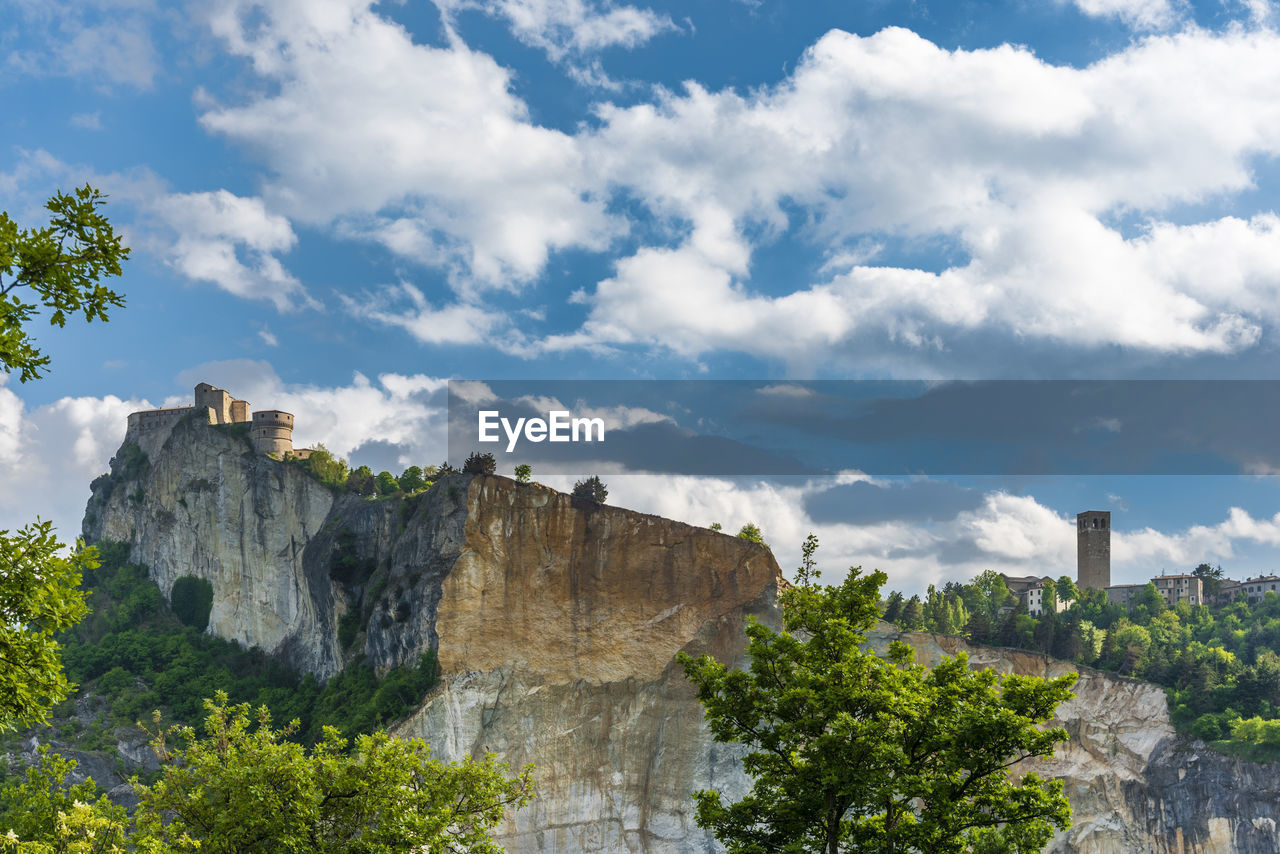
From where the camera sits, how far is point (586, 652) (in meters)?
64.9

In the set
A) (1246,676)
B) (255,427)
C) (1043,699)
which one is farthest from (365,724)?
(1246,676)

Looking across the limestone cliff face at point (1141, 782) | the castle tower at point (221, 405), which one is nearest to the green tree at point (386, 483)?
the castle tower at point (221, 405)

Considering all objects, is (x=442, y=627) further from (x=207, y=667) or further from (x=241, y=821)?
(x=241, y=821)

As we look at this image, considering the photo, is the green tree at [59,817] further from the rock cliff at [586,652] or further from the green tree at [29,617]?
the rock cliff at [586,652]

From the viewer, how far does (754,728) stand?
22.8 m

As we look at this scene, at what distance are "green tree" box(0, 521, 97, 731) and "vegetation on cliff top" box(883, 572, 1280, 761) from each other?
7995 cm

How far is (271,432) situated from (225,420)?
7.15 m

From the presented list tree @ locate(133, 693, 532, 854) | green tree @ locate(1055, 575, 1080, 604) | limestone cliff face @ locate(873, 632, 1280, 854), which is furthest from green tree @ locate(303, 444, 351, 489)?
green tree @ locate(1055, 575, 1080, 604)

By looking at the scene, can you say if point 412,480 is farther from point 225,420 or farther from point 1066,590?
point 1066,590

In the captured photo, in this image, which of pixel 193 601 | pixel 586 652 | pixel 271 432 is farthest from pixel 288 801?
pixel 193 601

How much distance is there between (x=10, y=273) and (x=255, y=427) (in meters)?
81.6

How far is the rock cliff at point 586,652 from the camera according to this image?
62.3 meters

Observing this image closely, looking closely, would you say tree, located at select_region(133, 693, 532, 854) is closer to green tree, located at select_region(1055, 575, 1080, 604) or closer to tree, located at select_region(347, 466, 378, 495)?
tree, located at select_region(347, 466, 378, 495)

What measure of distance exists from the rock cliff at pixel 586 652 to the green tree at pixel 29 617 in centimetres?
5114
